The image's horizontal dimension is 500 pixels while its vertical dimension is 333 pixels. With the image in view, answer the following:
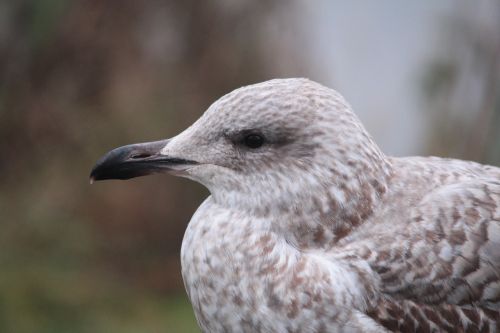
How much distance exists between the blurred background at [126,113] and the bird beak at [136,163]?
2.02 m

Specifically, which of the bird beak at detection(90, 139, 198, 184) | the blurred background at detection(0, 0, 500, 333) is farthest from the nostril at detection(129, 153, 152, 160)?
the blurred background at detection(0, 0, 500, 333)

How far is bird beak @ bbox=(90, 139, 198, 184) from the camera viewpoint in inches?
69.3

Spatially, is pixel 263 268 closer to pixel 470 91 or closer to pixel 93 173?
pixel 93 173

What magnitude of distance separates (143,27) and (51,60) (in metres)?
0.50

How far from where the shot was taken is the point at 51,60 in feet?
12.7

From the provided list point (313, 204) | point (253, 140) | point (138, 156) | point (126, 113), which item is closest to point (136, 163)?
point (138, 156)

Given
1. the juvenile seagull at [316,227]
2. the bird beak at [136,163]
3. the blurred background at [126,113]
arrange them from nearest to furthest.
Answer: the juvenile seagull at [316,227]
the bird beak at [136,163]
the blurred background at [126,113]

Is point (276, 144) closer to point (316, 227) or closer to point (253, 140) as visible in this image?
point (253, 140)

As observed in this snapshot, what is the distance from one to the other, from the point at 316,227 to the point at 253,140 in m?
0.23

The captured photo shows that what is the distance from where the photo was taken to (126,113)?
3.97 m

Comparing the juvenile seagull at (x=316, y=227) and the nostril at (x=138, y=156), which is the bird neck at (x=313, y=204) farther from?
the nostril at (x=138, y=156)

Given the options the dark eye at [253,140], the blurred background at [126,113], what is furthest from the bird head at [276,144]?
the blurred background at [126,113]

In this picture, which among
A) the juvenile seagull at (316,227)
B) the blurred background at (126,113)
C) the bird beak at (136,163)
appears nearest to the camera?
the juvenile seagull at (316,227)

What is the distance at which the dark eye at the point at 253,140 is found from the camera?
5.57 feet
